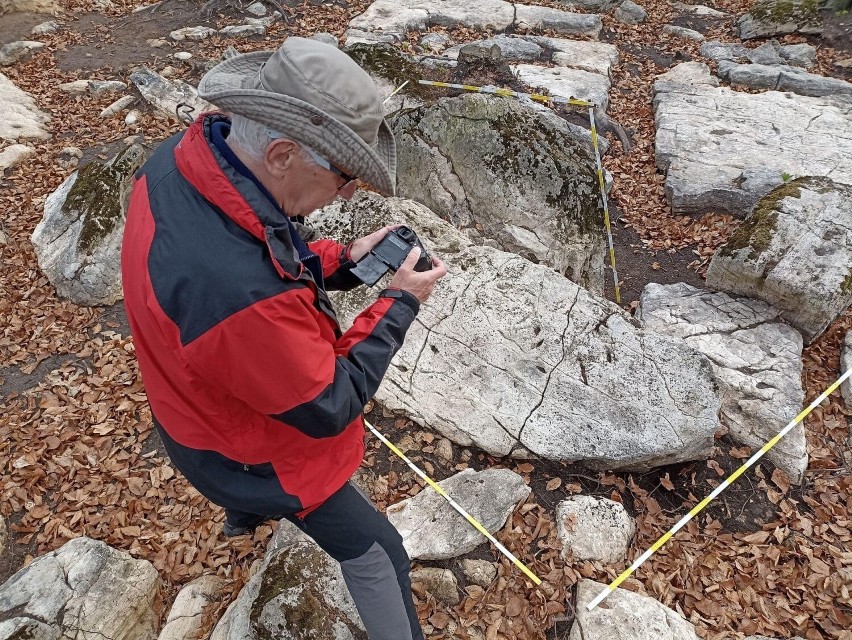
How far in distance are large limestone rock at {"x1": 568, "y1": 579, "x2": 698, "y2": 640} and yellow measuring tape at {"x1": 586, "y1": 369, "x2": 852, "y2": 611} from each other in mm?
42

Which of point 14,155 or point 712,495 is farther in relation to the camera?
point 14,155

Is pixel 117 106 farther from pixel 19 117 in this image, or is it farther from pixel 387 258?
pixel 387 258

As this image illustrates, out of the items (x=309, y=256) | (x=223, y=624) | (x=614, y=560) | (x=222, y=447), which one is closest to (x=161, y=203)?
(x=309, y=256)

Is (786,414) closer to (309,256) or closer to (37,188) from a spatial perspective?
(309,256)

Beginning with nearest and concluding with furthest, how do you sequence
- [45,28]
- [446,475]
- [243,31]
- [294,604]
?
[294,604], [446,475], [243,31], [45,28]

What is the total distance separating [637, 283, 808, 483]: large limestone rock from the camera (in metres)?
5.12

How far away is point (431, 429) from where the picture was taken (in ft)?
17.0

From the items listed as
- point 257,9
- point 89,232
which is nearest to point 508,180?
A: point 89,232

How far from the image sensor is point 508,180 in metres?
6.75

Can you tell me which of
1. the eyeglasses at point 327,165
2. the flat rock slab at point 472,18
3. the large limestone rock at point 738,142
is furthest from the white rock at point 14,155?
the large limestone rock at point 738,142

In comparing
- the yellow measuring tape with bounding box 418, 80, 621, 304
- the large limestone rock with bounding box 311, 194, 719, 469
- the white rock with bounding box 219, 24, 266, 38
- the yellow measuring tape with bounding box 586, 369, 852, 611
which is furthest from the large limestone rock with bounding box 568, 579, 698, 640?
the white rock with bounding box 219, 24, 266, 38

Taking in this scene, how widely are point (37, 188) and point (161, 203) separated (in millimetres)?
7908

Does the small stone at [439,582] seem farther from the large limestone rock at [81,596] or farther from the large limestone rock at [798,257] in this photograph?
the large limestone rock at [798,257]

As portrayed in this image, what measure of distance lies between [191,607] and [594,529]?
306 centimetres
